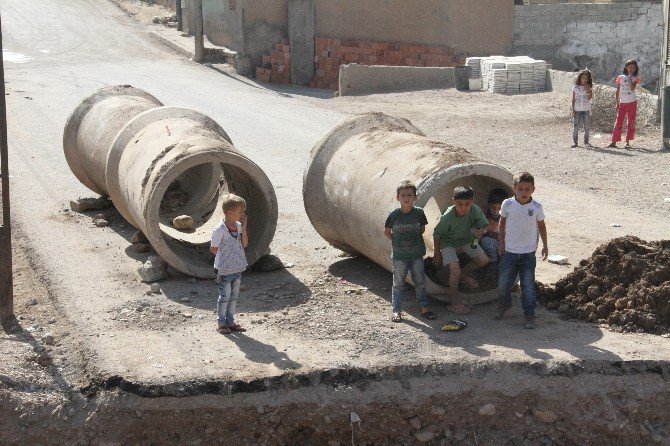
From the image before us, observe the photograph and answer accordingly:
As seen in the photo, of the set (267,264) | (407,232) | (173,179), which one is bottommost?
(267,264)

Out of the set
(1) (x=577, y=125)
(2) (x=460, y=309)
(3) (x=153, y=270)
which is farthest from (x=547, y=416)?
(1) (x=577, y=125)

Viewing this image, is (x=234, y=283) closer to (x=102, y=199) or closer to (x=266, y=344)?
(x=266, y=344)

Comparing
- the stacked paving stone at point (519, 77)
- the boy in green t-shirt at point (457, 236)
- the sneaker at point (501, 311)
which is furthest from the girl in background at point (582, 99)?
the sneaker at point (501, 311)

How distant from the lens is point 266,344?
693 centimetres

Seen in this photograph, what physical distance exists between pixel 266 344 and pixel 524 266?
205cm

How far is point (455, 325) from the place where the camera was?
7094mm

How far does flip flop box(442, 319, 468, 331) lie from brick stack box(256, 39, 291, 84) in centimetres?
1779

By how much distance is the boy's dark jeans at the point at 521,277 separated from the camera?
7.07 m

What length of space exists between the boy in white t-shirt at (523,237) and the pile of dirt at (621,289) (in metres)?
0.55

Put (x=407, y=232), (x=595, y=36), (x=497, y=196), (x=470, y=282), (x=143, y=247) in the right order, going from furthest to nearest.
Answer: (x=595, y=36)
(x=143, y=247)
(x=497, y=196)
(x=470, y=282)
(x=407, y=232)

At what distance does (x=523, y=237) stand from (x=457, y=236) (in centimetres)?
56

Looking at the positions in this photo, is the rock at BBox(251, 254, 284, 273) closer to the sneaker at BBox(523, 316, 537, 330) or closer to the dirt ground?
the dirt ground

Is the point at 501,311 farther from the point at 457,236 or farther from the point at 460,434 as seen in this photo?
the point at 460,434

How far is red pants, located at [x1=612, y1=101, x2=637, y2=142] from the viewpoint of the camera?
48.4 ft
